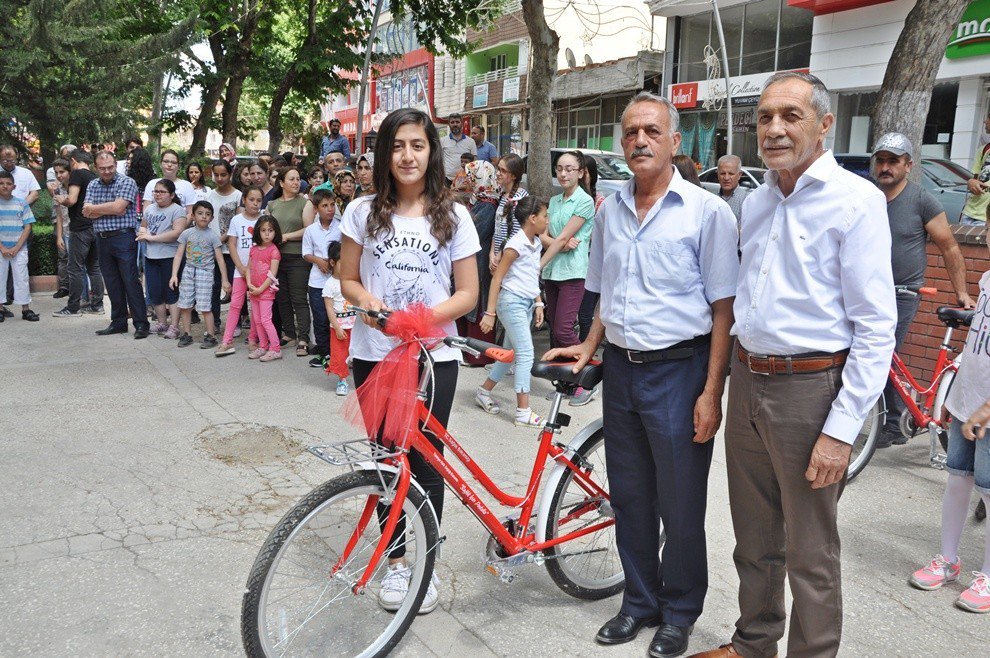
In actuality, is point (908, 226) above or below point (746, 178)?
below

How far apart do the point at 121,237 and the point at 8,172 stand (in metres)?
2.01

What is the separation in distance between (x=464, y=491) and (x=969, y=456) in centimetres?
227

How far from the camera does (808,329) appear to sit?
2.56 metres

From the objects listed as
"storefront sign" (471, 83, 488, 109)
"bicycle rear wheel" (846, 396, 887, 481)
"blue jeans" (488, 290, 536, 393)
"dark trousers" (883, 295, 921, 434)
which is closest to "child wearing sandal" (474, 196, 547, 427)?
"blue jeans" (488, 290, 536, 393)

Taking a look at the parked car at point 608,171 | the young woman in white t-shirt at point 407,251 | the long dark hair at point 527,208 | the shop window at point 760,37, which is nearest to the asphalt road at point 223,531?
the young woman in white t-shirt at point 407,251

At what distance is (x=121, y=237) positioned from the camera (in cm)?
867

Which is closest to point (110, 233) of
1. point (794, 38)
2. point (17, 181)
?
point (17, 181)

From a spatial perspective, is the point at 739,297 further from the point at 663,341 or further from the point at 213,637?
the point at 213,637

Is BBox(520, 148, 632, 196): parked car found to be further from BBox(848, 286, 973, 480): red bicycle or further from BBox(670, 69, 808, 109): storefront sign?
BBox(848, 286, 973, 480): red bicycle

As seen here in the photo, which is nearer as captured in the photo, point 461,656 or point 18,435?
point 461,656

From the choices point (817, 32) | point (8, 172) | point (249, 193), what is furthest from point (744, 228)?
point (817, 32)

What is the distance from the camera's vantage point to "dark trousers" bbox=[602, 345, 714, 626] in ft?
9.84

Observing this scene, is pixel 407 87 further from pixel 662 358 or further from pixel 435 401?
pixel 662 358

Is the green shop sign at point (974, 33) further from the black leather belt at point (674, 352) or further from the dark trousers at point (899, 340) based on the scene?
the black leather belt at point (674, 352)
